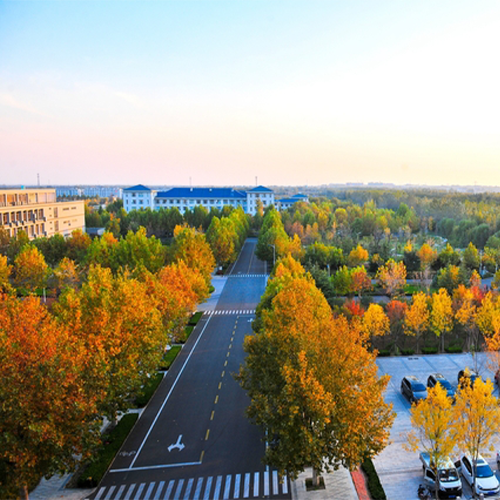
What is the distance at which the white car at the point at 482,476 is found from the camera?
1573cm

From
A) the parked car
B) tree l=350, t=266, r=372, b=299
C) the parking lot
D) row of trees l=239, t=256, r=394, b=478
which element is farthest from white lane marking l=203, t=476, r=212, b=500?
tree l=350, t=266, r=372, b=299

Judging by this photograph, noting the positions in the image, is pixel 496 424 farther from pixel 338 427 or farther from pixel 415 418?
pixel 338 427

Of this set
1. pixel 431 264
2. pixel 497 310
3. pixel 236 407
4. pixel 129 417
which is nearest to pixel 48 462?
pixel 129 417

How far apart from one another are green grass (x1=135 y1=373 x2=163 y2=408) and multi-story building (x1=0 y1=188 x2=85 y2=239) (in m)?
47.8

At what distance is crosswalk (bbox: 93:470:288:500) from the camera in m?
16.1

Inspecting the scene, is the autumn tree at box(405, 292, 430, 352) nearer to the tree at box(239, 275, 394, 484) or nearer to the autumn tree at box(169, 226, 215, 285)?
the tree at box(239, 275, 394, 484)

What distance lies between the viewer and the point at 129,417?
2133 centimetres

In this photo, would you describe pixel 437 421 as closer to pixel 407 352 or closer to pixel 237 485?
pixel 237 485

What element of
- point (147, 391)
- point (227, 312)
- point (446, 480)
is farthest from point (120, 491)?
point (227, 312)

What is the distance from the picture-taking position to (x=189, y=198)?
132125 mm

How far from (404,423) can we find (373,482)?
5790 mm

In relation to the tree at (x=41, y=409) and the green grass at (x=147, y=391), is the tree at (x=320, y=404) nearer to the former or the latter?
the tree at (x=41, y=409)

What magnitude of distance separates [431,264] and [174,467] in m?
44.5

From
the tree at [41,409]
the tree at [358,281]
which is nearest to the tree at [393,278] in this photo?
the tree at [358,281]
